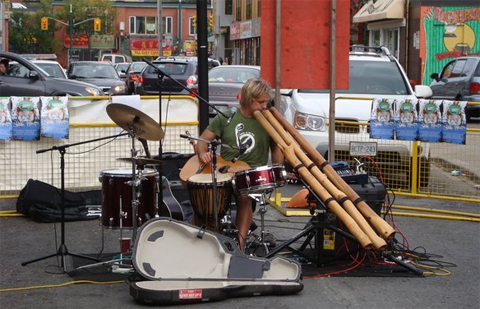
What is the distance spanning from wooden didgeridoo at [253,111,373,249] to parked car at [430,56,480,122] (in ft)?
54.1

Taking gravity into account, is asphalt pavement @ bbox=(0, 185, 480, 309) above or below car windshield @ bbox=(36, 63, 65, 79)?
below

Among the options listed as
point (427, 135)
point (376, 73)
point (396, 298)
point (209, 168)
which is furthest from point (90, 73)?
point (396, 298)

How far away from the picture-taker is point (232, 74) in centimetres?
1998

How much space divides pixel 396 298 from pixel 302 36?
411 centimetres

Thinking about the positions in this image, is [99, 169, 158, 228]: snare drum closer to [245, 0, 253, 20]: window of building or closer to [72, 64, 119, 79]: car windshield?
[72, 64, 119, 79]: car windshield

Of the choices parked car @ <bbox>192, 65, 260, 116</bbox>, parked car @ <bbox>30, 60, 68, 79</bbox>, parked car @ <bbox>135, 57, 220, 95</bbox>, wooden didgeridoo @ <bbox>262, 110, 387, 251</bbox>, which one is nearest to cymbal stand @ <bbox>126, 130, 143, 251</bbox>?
wooden didgeridoo @ <bbox>262, 110, 387, 251</bbox>

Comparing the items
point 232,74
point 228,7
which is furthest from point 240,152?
point 228,7

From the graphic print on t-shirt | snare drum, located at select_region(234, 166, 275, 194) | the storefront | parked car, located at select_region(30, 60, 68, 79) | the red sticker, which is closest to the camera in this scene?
the red sticker

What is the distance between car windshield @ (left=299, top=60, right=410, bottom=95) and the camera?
13.2 meters

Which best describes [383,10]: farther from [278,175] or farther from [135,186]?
[135,186]

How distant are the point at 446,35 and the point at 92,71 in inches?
519

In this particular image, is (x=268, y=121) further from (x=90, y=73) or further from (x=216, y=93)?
(x=90, y=73)

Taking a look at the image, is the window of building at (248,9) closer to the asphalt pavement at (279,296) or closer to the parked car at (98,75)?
the parked car at (98,75)

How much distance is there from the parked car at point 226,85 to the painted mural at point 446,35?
13535 mm
